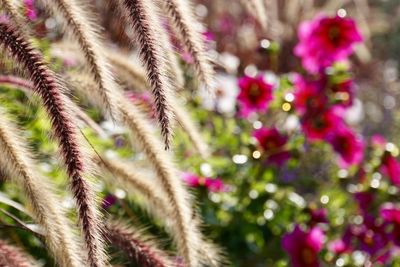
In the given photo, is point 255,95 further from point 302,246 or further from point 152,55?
point 152,55

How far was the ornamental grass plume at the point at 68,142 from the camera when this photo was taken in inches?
46.6

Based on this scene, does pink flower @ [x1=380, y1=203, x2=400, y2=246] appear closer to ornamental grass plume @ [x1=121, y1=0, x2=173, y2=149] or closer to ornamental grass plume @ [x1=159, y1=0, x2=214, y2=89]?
ornamental grass plume @ [x1=159, y1=0, x2=214, y2=89]

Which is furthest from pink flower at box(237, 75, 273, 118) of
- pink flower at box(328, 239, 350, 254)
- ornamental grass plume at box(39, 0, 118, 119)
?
ornamental grass plume at box(39, 0, 118, 119)

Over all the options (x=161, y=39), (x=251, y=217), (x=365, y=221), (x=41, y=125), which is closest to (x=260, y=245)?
(x=251, y=217)

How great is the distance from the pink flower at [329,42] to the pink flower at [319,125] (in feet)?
0.68

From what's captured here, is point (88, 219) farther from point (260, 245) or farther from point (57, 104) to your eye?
point (260, 245)

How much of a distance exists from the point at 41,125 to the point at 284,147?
758 millimetres

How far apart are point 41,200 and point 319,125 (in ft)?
4.74

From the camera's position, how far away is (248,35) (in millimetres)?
6219

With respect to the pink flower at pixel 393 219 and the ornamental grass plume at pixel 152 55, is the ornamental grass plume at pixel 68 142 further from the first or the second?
the pink flower at pixel 393 219

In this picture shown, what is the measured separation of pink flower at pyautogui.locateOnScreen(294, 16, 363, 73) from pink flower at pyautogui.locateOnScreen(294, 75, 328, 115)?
0.38 feet

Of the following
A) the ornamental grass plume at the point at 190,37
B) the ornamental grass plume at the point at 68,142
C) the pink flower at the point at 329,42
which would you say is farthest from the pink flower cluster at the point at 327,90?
the ornamental grass plume at the point at 68,142

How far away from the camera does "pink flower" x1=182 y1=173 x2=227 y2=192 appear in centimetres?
233

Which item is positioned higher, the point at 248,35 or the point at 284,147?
the point at 284,147
